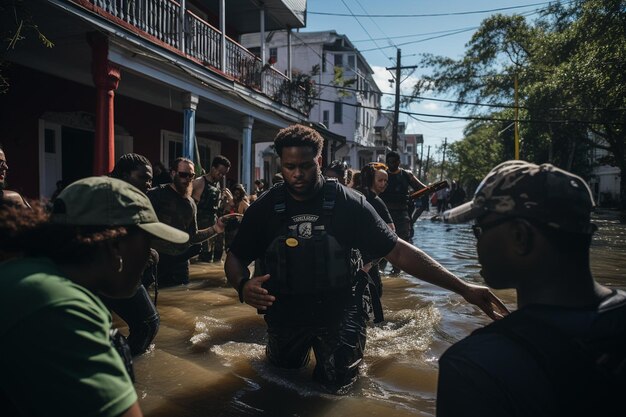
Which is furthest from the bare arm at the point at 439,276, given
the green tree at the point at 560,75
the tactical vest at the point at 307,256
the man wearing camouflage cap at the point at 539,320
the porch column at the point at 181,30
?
the green tree at the point at 560,75

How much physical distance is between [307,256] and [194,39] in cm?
986

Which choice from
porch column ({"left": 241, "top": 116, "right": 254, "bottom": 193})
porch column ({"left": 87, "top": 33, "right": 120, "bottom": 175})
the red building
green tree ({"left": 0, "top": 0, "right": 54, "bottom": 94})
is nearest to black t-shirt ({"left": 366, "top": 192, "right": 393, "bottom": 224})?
green tree ({"left": 0, "top": 0, "right": 54, "bottom": 94})

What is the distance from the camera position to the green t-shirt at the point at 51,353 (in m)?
1.13

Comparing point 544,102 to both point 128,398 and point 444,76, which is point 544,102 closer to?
point 444,76

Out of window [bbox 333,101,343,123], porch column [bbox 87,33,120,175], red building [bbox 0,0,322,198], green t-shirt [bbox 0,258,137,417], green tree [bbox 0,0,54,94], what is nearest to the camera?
green t-shirt [bbox 0,258,137,417]

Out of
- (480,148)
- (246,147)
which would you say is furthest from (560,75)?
(480,148)

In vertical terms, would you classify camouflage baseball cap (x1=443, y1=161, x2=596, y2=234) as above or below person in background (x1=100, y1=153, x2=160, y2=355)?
above

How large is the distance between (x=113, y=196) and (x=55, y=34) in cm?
752

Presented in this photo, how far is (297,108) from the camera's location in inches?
674

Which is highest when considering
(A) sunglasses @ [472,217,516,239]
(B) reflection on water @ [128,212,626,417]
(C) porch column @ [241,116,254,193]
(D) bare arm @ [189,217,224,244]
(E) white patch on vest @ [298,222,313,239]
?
(C) porch column @ [241,116,254,193]

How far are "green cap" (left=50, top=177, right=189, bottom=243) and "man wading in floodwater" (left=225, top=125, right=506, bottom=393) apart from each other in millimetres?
1544

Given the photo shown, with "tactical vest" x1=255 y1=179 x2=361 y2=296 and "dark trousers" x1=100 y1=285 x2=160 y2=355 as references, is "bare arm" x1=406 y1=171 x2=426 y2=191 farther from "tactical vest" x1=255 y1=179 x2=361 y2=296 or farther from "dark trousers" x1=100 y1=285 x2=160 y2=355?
"dark trousers" x1=100 y1=285 x2=160 y2=355

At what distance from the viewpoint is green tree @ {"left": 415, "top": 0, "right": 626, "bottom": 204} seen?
1644 centimetres

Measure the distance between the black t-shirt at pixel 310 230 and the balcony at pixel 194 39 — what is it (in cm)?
594
